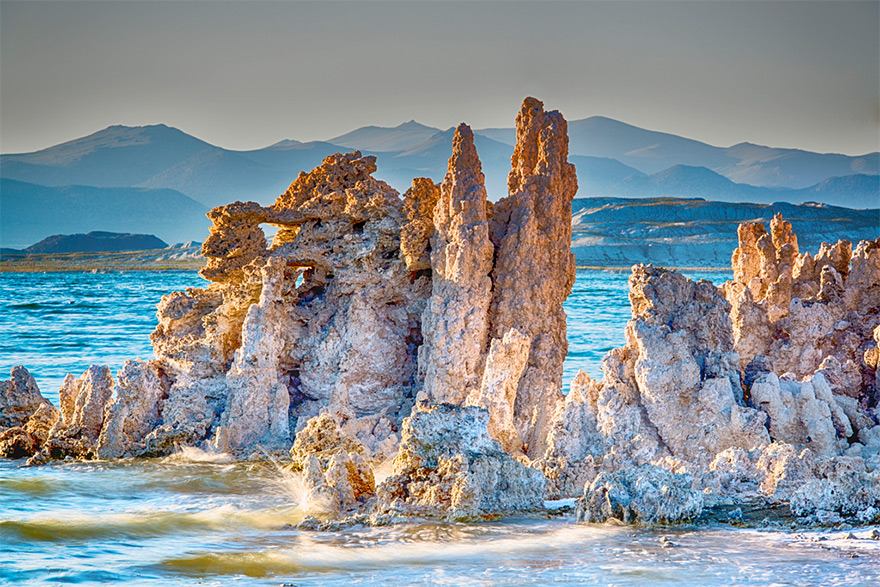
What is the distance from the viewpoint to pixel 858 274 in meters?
12.4

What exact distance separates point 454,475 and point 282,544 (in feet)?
5.05

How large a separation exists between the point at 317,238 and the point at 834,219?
6155 inches

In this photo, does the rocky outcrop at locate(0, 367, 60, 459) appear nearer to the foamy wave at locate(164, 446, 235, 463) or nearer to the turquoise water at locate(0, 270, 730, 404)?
the foamy wave at locate(164, 446, 235, 463)

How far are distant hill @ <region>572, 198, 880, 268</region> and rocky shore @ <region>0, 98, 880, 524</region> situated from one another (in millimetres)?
113779

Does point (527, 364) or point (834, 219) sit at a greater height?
point (834, 219)

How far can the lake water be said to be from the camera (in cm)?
709

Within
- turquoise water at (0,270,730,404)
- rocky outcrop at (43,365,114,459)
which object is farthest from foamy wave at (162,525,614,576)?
turquoise water at (0,270,730,404)

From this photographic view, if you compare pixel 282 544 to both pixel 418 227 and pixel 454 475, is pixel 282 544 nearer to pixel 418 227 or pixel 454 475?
pixel 454 475

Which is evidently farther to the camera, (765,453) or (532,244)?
(532,244)

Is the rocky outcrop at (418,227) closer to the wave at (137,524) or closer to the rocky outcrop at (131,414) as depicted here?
the rocky outcrop at (131,414)

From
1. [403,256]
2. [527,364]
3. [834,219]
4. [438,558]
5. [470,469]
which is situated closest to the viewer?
[438,558]

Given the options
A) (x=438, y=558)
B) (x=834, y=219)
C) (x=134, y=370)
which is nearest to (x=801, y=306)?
(x=438, y=558)

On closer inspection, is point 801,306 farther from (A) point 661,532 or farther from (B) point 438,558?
(B) point 438,558

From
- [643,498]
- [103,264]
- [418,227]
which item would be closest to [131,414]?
[418,227]
